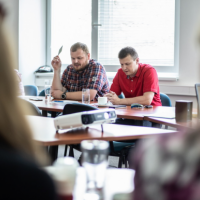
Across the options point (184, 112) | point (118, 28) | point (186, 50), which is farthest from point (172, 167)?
point (118, 28)

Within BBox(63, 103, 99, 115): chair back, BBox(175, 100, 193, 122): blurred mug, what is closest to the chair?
BBox(63, 103, 99, 115): chair back

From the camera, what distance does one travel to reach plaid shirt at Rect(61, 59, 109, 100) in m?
3.51

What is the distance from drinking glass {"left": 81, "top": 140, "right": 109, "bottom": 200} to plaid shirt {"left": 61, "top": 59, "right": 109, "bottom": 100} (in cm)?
267

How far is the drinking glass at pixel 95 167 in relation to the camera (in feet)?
2.57

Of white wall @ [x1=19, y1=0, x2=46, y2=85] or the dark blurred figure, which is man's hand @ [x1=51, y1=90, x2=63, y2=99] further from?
the dark blurred figure

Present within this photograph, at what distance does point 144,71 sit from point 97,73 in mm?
560

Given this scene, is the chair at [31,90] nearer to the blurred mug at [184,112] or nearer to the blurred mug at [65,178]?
the blurred mug at [184,112]

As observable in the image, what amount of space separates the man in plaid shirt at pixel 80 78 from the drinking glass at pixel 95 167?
2.55m

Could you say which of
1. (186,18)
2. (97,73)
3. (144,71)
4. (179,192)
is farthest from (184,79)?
(179,192)

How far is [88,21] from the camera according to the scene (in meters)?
5.37

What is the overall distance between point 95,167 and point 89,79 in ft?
9.10

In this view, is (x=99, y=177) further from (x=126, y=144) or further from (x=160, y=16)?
(x=160, y=16)

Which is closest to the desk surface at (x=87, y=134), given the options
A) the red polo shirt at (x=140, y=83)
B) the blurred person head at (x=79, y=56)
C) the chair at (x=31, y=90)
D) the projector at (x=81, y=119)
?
the projector at (x=81, y=119)

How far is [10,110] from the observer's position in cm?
63
